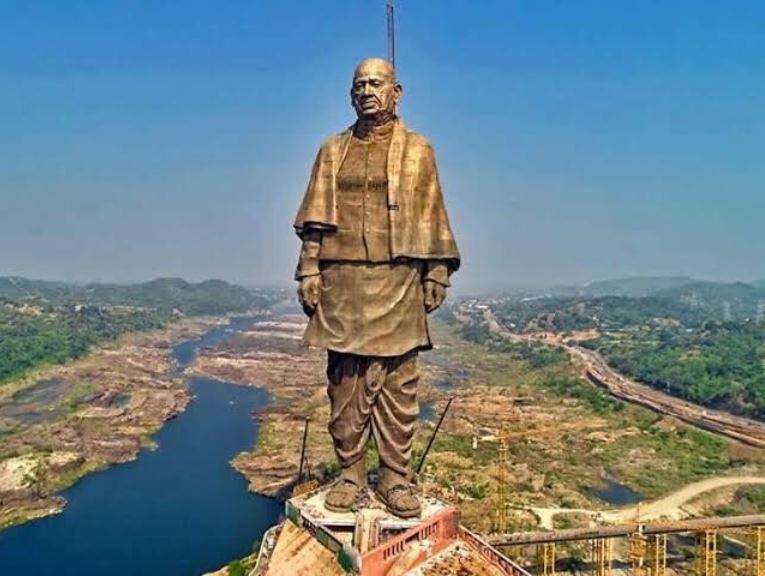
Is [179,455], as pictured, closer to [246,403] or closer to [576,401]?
[246,403]

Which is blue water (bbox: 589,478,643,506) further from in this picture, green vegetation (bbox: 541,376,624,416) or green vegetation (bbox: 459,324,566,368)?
green vegetation (bbox: 459,324,566,368)

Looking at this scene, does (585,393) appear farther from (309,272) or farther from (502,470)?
(309,272)

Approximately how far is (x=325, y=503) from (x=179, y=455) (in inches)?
961

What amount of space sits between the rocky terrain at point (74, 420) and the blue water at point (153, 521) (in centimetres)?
87

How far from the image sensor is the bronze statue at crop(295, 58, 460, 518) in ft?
25.1

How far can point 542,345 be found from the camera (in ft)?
214

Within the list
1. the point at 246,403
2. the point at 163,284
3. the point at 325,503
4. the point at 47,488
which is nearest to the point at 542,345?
the point at 246,403

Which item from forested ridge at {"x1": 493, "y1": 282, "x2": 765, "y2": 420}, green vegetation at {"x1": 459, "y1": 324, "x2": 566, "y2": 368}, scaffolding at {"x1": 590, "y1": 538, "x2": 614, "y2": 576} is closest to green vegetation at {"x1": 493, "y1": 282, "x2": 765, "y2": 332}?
forested ridge at {"x1": 493, "y1": 282, "x2": 765, "y2": 420}

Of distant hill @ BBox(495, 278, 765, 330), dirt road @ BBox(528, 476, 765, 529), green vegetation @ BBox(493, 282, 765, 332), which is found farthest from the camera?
distant hill @ BBox(495, 278, 765, 330)

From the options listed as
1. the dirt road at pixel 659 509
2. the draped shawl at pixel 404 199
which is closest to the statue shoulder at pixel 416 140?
the draped shawl at pixel 404 199

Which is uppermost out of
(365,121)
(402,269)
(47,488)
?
(365,121)

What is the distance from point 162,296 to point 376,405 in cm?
11526

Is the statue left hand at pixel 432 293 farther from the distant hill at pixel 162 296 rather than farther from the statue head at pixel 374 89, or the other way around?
the distant hill at pixel 162 296

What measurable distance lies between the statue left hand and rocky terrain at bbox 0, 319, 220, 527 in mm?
20898
